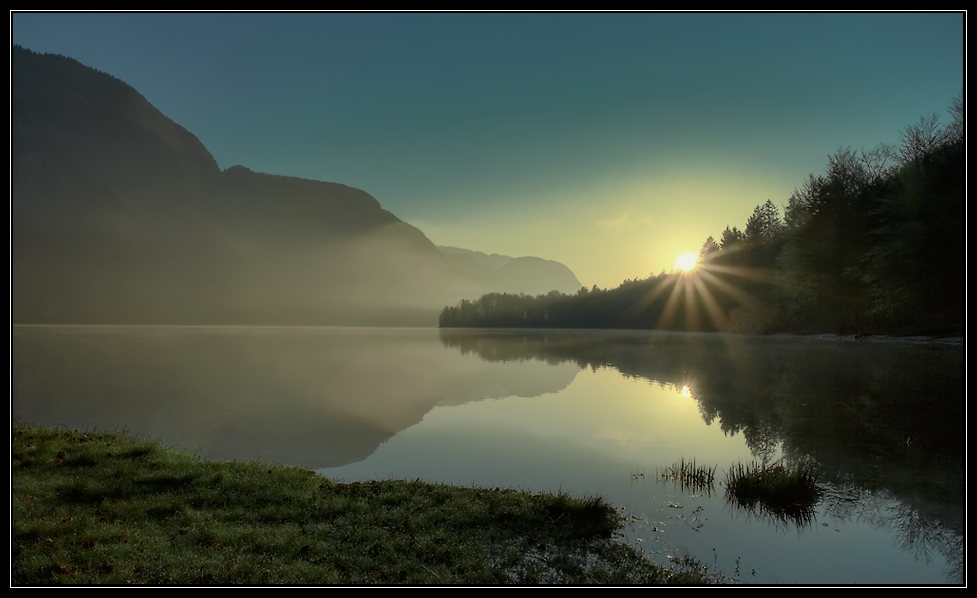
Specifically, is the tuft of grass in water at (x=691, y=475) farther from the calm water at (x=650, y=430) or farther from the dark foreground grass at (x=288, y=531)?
the dark foreground grass at (x=288, y=531)

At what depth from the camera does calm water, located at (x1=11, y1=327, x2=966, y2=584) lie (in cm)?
1216

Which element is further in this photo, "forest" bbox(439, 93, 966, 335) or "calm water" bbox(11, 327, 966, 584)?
"forest" bbox(439, 93, 966, 335)

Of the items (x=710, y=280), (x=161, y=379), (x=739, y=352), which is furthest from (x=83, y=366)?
(x=710, y=280)

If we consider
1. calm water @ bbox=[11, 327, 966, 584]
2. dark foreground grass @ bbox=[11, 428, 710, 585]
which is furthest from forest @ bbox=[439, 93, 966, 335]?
dark foreground grass @ bbox=[11, 428, 710, 585]

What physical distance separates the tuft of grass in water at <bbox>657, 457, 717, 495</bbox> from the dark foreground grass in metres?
4.31

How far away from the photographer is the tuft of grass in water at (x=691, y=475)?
52.4 feet

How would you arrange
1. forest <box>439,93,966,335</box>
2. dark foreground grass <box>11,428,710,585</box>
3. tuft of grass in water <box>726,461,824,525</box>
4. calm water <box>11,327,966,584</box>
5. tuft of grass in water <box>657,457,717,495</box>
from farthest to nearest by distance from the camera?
forest <box>439,93,966,335</box>, tuft of grass in water <box>657,457,717,495</box>, tuft of grass in water <box>726,461,824,525</box>, calm water <box>11,327,966,584</box>, dark foreground grass <box>11,428,710,585</box>

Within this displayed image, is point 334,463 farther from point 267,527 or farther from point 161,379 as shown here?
point 161,379

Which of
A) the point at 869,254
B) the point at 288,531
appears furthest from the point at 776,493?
the point at 869,254

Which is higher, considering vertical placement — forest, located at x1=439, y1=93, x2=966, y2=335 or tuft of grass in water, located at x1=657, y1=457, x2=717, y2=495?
forest, located at x1=439, y1=93, x2=966, y2=335

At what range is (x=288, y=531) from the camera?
11633mm

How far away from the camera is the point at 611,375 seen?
48.3 m

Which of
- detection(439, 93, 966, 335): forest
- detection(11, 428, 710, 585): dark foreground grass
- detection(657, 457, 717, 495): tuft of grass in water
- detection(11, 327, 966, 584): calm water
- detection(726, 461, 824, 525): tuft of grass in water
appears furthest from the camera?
detection(439, 93, 966, 335): forest

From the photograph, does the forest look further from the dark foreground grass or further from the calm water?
the dark foreground grass
